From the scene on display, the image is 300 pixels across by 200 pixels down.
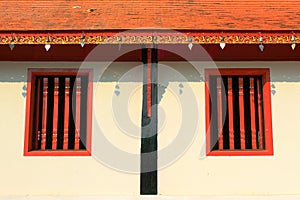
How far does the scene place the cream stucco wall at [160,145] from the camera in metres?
5.54

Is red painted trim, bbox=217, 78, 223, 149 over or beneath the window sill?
over

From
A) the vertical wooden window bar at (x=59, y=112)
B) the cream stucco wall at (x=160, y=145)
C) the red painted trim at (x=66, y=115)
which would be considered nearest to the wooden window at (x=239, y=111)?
the cream stucco wall at (x=160, y=145)

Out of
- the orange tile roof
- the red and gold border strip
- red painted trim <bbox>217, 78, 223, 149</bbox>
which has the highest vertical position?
the orange tile roof


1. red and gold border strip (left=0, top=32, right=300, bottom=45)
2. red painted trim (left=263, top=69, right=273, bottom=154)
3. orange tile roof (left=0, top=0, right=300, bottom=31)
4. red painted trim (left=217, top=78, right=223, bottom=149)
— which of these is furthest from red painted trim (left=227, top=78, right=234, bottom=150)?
orange tile roof (left=0, top=0, right=300, bottom=31)

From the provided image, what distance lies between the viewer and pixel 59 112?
19.6 ft

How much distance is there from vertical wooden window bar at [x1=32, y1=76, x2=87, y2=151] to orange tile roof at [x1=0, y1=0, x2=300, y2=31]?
1026 millimetres

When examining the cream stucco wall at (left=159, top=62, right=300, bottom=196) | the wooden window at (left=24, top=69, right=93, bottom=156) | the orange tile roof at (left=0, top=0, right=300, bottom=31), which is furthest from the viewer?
the wooden window at (left=24, top=69, right=93, bottom=156)

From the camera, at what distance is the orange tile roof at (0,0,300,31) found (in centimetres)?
525

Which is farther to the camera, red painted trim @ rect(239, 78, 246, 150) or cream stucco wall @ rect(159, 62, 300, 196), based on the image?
red painted trim @ rect(239, 78, 246, 150)

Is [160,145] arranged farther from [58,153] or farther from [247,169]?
[58,153]

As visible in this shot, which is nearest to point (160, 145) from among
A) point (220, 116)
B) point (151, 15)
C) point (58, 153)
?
point (220, 116)

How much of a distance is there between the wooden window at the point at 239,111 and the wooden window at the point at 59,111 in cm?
215

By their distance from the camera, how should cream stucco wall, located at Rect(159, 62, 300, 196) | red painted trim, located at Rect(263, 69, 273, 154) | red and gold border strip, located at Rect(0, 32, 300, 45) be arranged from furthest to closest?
1. red painted trim, located at Rect(263, 69, 273, 154)
2. cream stucco wall, located at Rect(159, 62, 300, 196)
3. red and gold border strip, located at Rect(0, 32, 300, 45)

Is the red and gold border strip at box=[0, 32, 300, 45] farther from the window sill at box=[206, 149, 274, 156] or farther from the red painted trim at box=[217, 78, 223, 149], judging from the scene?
the window sill at box=[206, 149, 274, 156]
